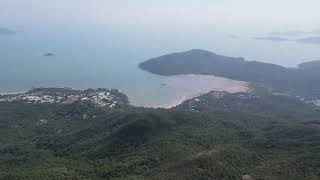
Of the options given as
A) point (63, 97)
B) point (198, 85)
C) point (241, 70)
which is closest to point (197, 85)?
point (198, 85)

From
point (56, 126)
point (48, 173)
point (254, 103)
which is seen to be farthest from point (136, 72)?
point (48, 173)

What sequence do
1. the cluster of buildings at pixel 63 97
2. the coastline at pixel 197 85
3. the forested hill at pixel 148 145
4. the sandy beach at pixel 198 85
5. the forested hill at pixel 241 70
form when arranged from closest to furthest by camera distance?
the forested hill at pixel 148 145, the cluster of buildings at pixel 63 97, the coastline at pixel 197 85, the sandy beach at pixel 198 85, the forested hill at pixel 241 70

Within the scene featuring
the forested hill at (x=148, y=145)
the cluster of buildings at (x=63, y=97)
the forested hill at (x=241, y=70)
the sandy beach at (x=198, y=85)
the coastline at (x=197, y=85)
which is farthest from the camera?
the forested hill at (x=241, y=70)

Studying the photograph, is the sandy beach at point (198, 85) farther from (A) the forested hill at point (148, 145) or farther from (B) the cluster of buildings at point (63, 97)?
(A) the forested hill at point (148, 145)

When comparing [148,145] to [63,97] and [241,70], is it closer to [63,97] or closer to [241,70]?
[63,97]

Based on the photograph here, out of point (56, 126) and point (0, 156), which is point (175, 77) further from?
point (0, 156)

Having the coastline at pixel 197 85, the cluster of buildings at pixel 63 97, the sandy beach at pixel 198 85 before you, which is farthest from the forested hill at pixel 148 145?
the sandy beach at pixel 198 85

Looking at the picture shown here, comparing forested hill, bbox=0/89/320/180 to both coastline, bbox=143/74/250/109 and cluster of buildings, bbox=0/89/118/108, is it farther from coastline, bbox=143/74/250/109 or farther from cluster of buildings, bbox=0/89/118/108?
coastline, bbox=143/74/250/109

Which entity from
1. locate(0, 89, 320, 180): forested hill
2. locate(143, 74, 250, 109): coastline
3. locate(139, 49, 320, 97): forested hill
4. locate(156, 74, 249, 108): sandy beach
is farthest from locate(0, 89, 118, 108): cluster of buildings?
locate(139, 49, 320, 97): forested hill
